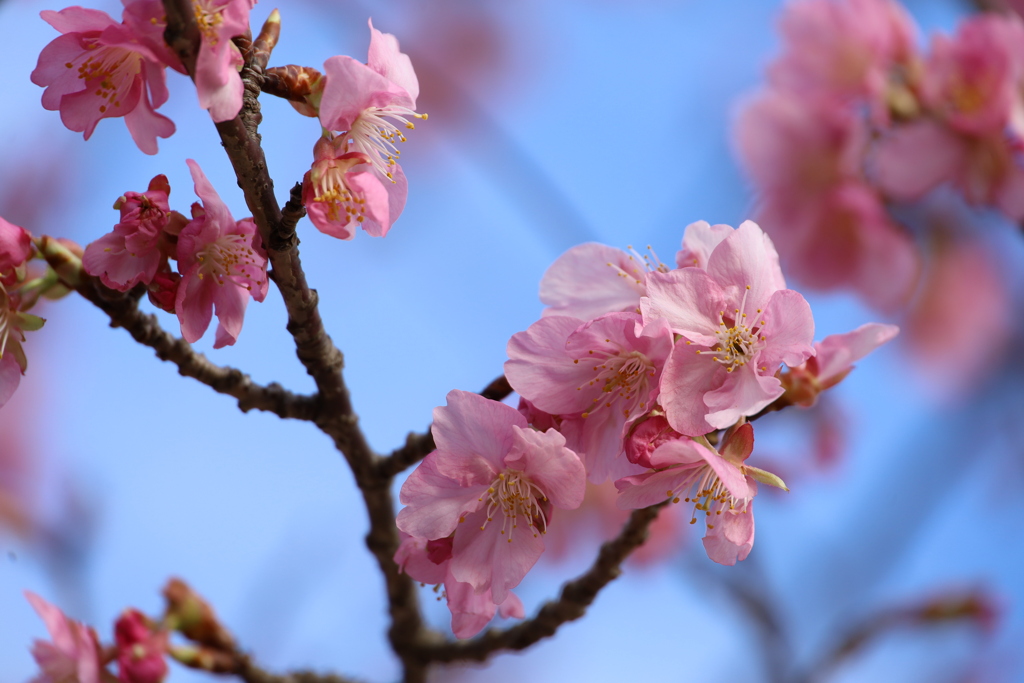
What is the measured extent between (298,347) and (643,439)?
1.23ft

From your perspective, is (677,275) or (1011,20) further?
(1011,20)

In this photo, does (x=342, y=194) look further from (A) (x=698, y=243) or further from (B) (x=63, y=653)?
(B) (x=63, y=653)

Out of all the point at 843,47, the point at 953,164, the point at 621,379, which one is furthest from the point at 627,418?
the point at 843,47

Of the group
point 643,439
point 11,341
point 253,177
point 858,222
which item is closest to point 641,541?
point 643,439

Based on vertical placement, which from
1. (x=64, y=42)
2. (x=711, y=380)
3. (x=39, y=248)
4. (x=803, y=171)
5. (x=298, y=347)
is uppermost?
(x=803, y=171)

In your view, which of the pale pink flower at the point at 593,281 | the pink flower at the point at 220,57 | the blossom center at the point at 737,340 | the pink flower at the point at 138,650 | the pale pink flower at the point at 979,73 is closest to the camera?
the pink flower at the point at 220,57

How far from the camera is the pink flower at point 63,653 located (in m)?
1.04

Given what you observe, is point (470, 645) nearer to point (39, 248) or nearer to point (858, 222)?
point (39, 248)

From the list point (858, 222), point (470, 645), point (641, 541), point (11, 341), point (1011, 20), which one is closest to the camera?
point (11, 341)

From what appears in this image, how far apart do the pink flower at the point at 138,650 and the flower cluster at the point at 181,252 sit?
55 cm

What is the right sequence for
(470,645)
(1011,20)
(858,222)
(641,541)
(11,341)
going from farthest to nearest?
(858,222) → (1011,20) → (470,645) → (641,541) → (11,341)

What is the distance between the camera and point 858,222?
7.06 ft

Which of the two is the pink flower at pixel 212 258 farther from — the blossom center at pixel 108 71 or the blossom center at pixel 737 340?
the blossom center at pixel 737 340

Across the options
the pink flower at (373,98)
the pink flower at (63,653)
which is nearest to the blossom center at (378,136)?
the pink flower at (373,98)
